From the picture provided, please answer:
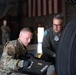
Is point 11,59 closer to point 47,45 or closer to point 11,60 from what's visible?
point 11,60

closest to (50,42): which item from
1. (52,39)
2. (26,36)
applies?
(52,39)

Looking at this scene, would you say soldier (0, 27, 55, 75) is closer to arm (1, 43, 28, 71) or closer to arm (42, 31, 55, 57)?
arm (1, 43, 28, 71)

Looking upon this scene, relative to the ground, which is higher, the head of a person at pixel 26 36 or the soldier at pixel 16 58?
the head of a person at pixel 26 36

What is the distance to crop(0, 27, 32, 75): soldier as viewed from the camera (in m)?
2.84

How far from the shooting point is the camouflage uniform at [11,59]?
112 inches

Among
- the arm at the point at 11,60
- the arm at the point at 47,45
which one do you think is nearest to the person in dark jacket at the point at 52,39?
the arm at the point at 47,45

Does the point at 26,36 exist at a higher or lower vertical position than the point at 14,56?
higher

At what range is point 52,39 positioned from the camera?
3438mm

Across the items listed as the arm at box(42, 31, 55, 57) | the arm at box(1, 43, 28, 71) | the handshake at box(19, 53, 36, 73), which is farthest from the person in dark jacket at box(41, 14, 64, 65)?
the arm at box(1, 43, 28, 71)

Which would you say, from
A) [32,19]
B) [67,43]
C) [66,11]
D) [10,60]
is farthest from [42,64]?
[32,19]

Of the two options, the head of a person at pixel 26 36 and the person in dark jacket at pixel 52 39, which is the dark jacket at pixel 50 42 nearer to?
the person in dark jacket at pixel 52 39

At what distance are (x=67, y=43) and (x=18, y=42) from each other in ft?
2.52

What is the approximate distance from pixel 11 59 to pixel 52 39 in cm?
70

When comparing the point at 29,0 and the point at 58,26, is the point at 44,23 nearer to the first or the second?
the point at 29,0
